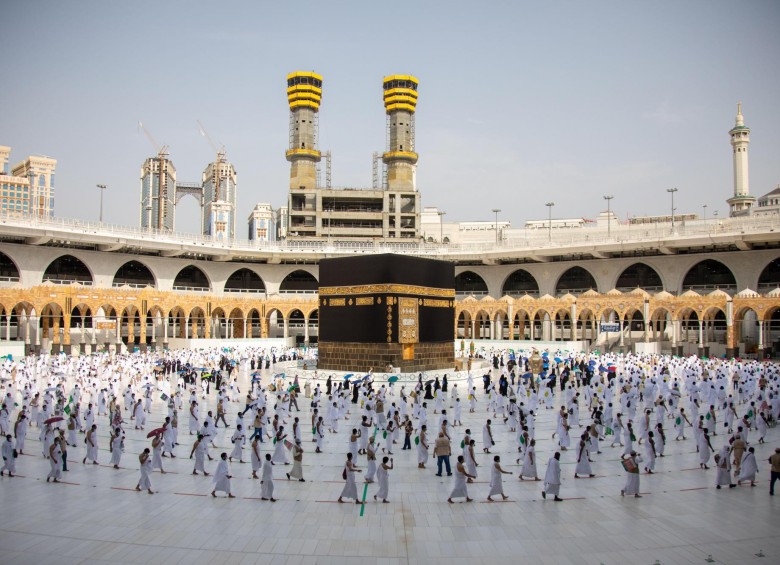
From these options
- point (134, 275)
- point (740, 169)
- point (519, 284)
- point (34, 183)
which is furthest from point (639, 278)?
point (34, 183)

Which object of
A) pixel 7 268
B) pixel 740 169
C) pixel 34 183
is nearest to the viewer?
pixel 7 268

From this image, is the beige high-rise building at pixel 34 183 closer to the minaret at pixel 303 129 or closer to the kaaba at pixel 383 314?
the minaret at pixel 303 129

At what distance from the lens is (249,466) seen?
32.7 feet

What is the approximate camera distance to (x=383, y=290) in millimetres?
22594

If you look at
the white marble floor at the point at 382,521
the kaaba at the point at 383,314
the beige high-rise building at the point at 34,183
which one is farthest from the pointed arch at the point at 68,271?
the beige high-rise building at the point at 34,183

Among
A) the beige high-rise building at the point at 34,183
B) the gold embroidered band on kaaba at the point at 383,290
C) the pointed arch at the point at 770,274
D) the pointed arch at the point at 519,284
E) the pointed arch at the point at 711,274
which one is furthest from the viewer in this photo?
the beige high-rise building at the point at 34,183

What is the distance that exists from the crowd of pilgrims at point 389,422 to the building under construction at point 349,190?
3657 centimetres

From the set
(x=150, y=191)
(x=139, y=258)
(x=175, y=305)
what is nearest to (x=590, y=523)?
(x=175, y=305)

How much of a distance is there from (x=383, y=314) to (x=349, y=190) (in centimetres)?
3881

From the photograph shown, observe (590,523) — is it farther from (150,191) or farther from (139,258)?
(150,191)

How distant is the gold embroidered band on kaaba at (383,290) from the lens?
2261cm

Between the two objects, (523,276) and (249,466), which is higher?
(523,276)

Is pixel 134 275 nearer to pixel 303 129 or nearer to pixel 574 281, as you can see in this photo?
pixel 303 129

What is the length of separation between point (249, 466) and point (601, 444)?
7020 millimetres
